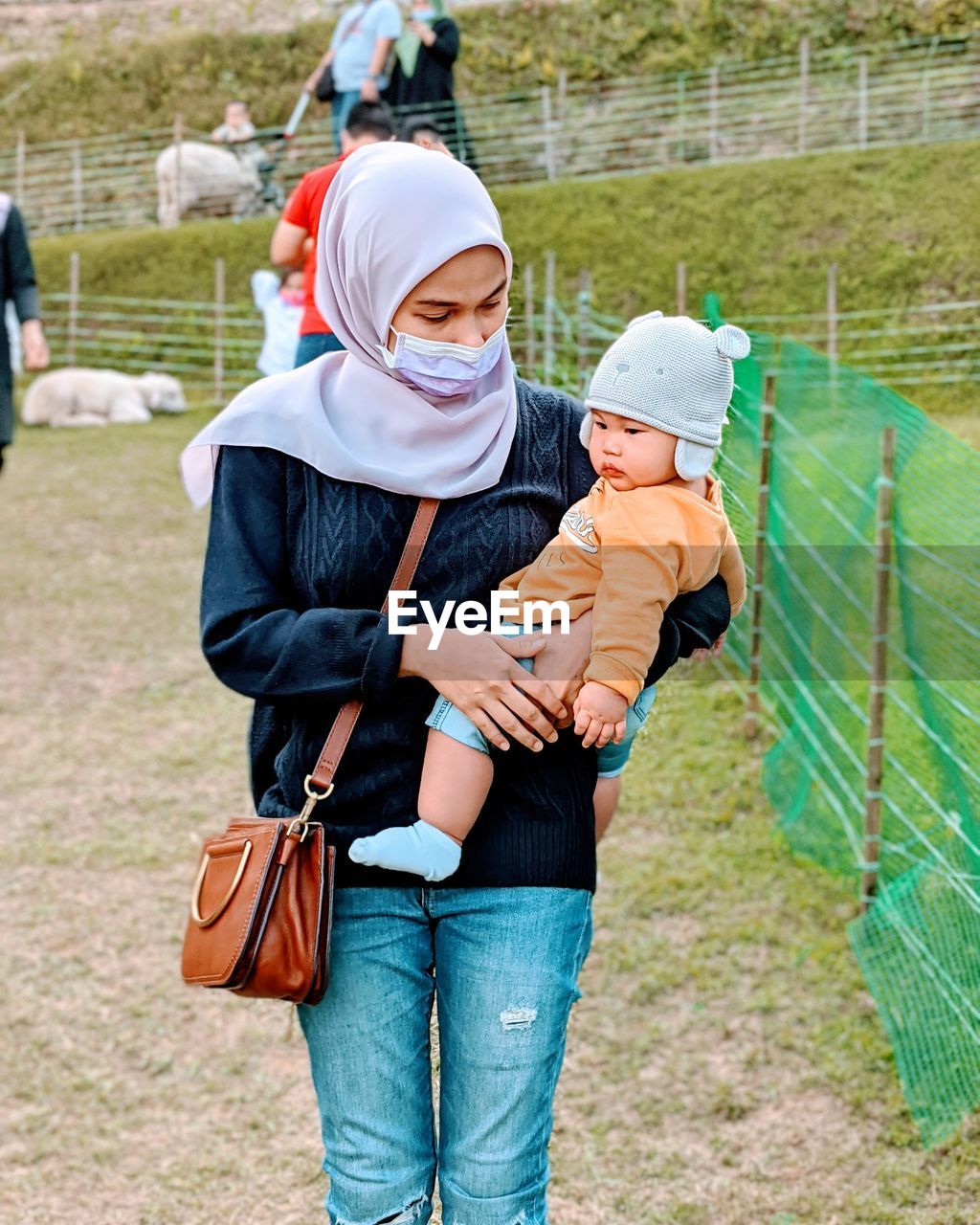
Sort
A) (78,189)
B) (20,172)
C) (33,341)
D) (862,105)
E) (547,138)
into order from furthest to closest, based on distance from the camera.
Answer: (20,172)
(78,189)
(547,138)
(862,105)
(33,341)

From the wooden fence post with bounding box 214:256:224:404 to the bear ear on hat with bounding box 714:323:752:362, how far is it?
13.1 meters

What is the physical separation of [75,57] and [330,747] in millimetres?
20492

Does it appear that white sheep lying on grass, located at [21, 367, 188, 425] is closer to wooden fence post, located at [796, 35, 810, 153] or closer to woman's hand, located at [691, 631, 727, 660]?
wooden fence post, located at [796, 35, 810, 153]

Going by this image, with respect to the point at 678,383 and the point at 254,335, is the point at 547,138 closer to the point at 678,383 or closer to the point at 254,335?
the point at 254,335

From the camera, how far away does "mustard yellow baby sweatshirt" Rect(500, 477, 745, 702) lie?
5.99 ft

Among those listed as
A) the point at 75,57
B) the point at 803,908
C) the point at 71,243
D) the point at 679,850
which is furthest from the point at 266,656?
the point at 75,57

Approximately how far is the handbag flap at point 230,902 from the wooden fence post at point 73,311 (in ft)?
48.8

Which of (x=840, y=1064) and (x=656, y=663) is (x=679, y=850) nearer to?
(x=840, y=1064)

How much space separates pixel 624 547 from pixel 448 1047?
0.69 metres

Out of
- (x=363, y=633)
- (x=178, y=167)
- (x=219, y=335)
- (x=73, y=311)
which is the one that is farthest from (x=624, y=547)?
(x=178, y=167)

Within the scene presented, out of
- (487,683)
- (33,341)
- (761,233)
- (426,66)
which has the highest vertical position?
(426,66)

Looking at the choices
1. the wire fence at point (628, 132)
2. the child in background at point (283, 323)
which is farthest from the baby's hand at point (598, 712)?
the wire fence at point (628, 132)

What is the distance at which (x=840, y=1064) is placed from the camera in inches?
136

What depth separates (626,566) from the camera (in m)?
1.84
